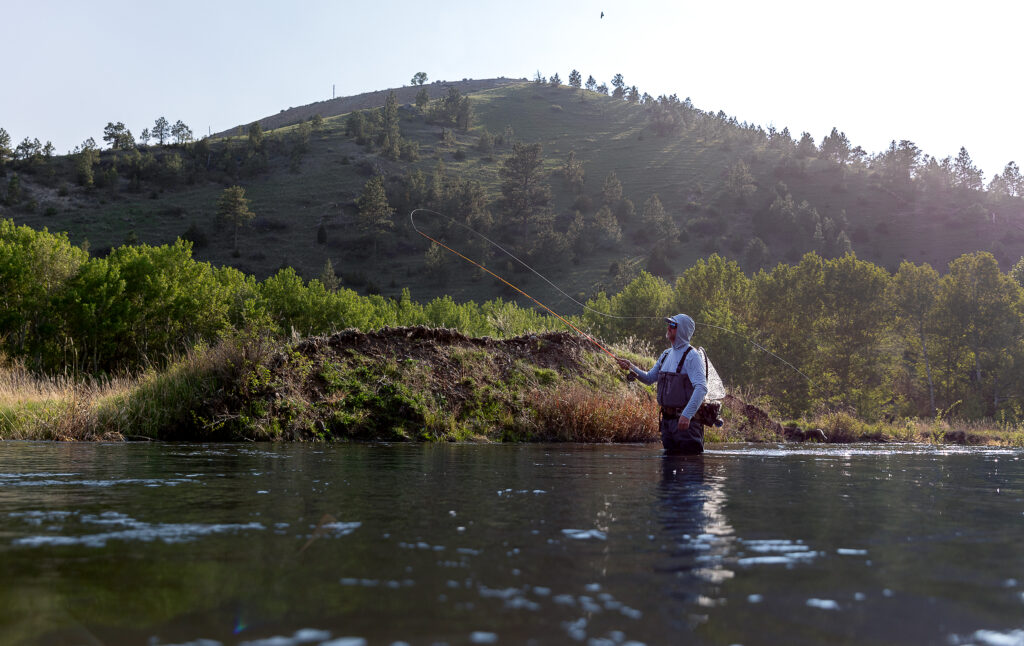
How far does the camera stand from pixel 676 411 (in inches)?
484

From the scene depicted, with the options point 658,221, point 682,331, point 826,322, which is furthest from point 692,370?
point 658,221

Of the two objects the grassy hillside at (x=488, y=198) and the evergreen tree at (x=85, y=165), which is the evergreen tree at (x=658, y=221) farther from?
the evergreen tree at (x=85, y=165)

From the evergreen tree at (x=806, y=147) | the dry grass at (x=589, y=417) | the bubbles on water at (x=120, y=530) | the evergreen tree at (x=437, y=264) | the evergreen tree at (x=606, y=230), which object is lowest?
the dry grass at (x=589, y=417)

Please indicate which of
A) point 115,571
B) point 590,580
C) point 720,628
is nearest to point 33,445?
point 115,571

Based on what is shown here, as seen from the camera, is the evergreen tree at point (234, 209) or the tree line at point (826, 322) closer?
the tree line at point (826, 322)

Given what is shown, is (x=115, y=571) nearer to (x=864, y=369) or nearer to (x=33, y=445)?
(x=33, y=445)

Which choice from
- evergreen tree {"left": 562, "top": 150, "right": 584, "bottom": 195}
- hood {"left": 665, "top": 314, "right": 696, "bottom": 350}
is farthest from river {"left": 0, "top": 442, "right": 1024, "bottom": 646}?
evergreen tree {"left": 562, "top": 150, "right": 584, "bottom": 195}

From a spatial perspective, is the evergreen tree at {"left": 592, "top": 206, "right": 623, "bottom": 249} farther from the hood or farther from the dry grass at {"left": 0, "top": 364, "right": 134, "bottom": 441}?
the hood

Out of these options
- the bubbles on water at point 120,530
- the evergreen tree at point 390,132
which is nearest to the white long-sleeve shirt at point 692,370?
the bubbles on water at point 120,530

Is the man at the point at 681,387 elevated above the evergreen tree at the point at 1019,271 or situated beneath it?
situated beneath

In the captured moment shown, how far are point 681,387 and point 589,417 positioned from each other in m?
7.71

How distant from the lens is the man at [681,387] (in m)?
11.6

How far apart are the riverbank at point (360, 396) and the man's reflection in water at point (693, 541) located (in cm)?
1027

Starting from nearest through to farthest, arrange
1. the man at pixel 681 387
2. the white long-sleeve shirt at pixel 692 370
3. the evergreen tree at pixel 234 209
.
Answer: the white long-sleeve shirt at pixel 692 370
the man at pixel 681 387
the evergreen tree at pixel 234 209
